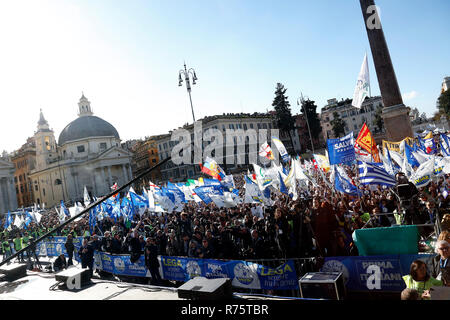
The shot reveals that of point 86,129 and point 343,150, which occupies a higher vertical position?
point 86,129

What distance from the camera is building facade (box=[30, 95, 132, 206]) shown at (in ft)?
258

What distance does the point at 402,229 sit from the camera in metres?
6.48

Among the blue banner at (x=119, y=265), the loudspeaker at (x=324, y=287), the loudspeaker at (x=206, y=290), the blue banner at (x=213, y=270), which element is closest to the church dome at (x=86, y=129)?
the blue banner at (x=119, y=265)

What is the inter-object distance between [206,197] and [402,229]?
9.15m

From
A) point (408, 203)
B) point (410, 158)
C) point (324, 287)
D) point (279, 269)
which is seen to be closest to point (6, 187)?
point (410, 158)

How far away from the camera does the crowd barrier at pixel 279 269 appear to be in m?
6.45

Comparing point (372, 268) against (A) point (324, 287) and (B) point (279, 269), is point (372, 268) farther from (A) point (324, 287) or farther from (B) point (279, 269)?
(B) point (279, 269)

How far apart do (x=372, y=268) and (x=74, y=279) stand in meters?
6.09

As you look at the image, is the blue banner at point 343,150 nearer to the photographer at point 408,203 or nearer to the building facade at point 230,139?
the photographer at point 408,203

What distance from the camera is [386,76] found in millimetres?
21234

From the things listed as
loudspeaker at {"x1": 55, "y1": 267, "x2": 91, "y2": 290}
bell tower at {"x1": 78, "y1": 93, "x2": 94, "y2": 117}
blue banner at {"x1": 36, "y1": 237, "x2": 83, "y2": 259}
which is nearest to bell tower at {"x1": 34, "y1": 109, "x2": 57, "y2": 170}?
bell tower at {"x1": 78, "y1": 93, "x2": 94, "y2": 117}

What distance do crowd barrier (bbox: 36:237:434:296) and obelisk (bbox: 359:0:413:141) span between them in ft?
52.8

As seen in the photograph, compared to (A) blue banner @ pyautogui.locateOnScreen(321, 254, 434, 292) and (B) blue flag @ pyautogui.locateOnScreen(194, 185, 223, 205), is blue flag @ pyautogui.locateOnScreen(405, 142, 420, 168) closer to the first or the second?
(B) blue flag @ pyautogui.locateOnScreen(194, 185, 223, 205)
